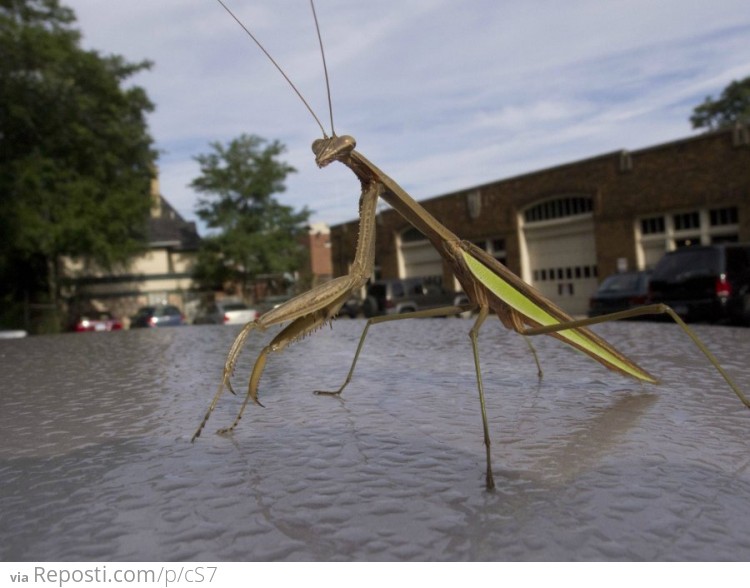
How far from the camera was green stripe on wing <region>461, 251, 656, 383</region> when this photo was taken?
7.94 ft

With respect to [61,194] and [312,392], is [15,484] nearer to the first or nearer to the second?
[312,392]

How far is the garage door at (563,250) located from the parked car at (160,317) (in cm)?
1250

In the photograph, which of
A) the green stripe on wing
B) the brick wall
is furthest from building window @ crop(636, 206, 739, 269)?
the green stripe on wing

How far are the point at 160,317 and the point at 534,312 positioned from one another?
66.4 ft

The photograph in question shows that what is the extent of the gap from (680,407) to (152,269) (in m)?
36.2

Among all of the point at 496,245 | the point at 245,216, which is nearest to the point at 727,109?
the point at 496,245

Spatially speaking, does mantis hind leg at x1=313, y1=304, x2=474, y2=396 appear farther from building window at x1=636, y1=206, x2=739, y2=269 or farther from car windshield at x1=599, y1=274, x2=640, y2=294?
building window at x1=636, y1=206, x2=739, y2=269

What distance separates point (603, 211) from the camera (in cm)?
2167

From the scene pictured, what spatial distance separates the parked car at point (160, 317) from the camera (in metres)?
20.7

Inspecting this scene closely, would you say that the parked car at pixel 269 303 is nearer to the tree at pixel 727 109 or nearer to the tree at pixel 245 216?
the tree at pixel 245 216

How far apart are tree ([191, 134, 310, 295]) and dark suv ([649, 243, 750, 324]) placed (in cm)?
2346

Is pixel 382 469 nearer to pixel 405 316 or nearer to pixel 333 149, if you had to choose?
pixel 405 316

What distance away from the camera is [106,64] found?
25.1 metres

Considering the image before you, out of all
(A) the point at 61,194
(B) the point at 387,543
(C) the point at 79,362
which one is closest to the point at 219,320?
(A) the point at 61,194
